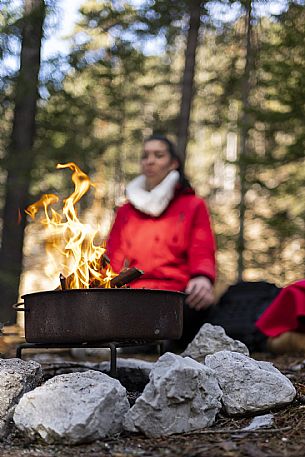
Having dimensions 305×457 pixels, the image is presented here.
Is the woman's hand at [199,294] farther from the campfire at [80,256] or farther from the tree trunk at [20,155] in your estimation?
the tree trunk at [20,155]

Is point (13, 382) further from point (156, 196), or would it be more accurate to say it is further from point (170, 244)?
point (156, 196)

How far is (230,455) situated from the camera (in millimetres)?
2092

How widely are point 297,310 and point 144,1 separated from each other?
16.3 feet

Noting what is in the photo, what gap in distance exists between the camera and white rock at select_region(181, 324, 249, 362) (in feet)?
12.0

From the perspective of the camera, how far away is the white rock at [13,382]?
8.53ft

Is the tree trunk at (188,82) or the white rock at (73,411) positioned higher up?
the tree trunk at (188,82)

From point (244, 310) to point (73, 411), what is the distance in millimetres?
3583

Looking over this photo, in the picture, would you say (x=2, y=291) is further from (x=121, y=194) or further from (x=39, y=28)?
(x=121, y=194)

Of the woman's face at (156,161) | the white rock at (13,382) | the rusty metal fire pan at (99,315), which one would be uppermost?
the woman's face at (156,161)

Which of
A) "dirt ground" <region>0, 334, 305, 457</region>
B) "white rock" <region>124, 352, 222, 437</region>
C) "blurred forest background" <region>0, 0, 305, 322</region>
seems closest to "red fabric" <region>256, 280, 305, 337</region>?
"blurred forest background" <region>0, 0, 305, 322</region>

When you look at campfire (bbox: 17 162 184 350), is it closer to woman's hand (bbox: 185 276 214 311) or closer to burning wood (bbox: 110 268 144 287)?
burning wood (bbox: 110 268 144 287)

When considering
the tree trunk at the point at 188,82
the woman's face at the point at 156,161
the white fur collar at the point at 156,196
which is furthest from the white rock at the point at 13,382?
the tree trunk at the point at 188,82

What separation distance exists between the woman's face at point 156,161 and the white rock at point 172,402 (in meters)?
2.74

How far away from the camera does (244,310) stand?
5.77 m
